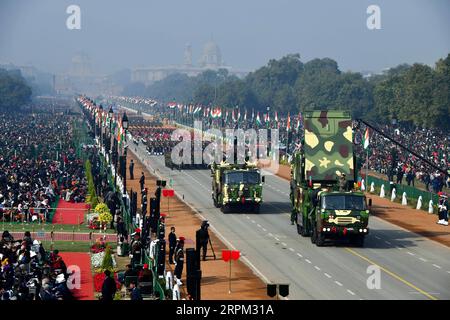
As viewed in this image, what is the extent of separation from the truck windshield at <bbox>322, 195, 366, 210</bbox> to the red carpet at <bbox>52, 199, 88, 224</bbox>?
54.2ft

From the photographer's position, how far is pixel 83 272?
42781mm

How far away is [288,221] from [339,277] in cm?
1905

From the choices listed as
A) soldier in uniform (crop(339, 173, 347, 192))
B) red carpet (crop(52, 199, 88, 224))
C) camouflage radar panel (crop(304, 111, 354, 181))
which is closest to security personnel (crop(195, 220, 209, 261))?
soldier in uniform (crop(339, 173, 347, 192))

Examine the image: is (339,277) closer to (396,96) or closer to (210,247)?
(210,247)

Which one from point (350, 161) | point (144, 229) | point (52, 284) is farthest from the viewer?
point (350, 161)

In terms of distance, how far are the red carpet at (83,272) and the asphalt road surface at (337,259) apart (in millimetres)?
6676

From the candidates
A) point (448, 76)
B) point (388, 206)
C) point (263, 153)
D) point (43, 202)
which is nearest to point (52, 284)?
point (43, 202)

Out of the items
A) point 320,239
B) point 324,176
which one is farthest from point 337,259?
point 324,176

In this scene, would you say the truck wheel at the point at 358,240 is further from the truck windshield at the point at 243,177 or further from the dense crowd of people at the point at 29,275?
the dense crowd of people at the point at 29,275

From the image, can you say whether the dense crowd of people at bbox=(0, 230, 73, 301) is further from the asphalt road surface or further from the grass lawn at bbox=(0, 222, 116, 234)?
the grass lawn at bbox=(0, 222, 116, 234)

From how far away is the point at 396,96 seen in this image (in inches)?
6432

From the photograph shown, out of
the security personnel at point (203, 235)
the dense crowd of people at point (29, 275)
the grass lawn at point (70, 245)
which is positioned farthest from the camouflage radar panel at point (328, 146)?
the dense crowd of people at point (29, 275)

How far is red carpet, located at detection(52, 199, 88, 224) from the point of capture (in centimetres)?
5935

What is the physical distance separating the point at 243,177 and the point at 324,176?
35.8ft
